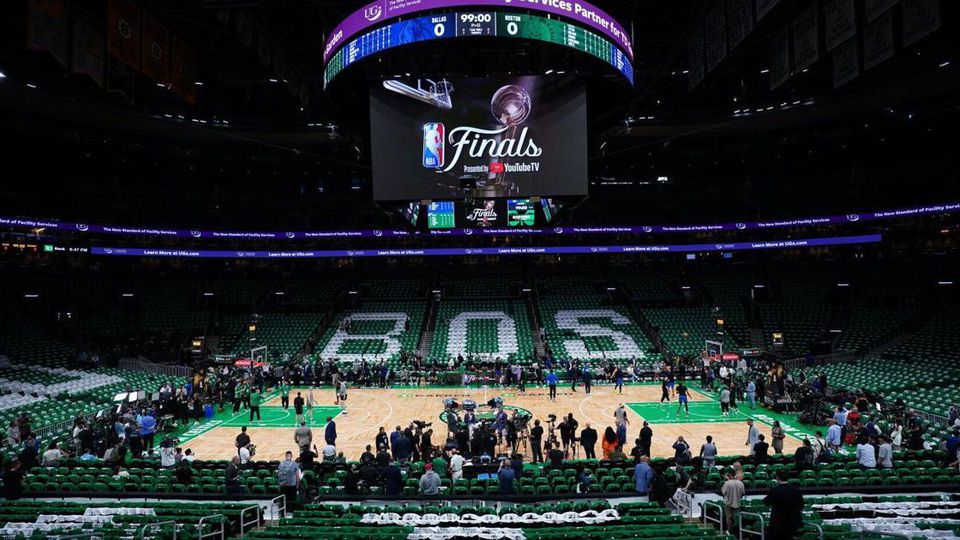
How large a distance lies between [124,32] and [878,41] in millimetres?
19896

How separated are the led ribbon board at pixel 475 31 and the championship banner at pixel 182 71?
8.78 meters

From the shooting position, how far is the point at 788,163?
4706 cm

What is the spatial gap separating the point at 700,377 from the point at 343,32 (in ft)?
82.4

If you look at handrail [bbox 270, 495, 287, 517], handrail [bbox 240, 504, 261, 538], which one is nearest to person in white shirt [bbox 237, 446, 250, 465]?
handrail [bbox 270, 495, 287, 517]

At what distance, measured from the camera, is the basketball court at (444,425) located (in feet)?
61.0

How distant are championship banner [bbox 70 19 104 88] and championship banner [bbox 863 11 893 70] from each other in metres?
20.5

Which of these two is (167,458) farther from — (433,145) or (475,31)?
(475,31)

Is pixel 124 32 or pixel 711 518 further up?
pixel 124 32

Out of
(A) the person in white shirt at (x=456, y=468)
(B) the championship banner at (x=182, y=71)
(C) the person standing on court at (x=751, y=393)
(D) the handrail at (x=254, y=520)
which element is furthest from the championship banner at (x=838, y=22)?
(B) the championship banner at (x=182, y=71)

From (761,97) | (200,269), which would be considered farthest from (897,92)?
(200,269)

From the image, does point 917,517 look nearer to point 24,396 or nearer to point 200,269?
point 24,396

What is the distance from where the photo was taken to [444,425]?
2144 centimetres

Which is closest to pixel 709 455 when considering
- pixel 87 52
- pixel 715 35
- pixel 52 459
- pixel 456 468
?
pixel 456 468

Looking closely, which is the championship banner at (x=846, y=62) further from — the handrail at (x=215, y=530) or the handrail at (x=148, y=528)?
the handrail at (x=148, y=528)
